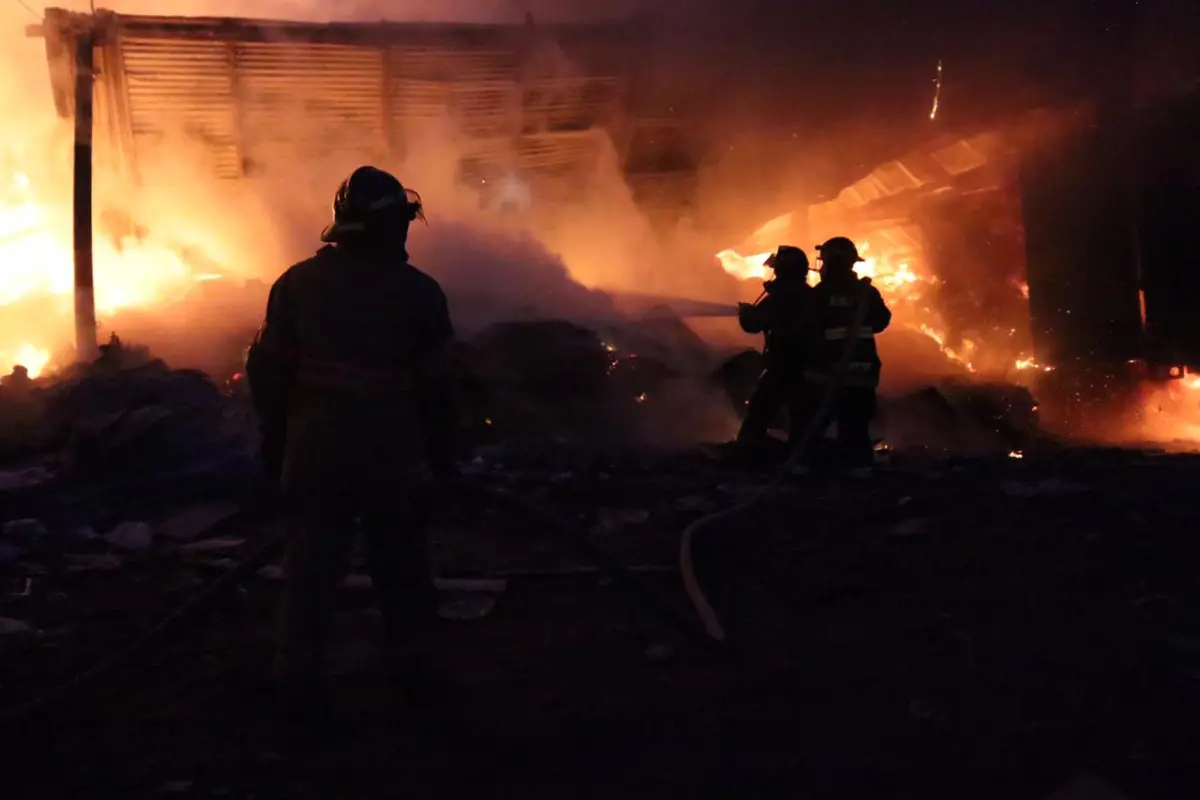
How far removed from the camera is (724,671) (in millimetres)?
2951

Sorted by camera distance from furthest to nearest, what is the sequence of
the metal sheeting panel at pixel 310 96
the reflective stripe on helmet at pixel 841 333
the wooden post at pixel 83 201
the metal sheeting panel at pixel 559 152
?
the metal sheeting panel at pixel 559 152, the metal sheeting panel at pixel 310 96, the wooden post at pixel 83 201, the reflective stripe on helmet at pixel 841 333

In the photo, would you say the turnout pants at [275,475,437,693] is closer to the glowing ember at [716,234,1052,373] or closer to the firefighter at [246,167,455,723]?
the firefighter at [246,167,455,723]

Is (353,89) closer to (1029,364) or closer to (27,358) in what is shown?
(27,358)

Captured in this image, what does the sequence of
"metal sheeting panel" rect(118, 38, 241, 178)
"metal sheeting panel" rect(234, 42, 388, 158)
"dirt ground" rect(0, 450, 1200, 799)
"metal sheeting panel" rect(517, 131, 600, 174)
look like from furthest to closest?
"metal sheeting panel" rect(517, 131, 600, 174), "metal sheeting panel" rect(234, 42, 388, 158), "metal sheeting panel" rect(118, 38, 241, 178), "dirt ground" rect(0, 450, 1200, 799)

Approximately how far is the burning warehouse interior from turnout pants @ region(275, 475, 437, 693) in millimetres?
41

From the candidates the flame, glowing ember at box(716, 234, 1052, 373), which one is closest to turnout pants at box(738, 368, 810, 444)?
glowing ember at box(716, 234, 1052, 373)

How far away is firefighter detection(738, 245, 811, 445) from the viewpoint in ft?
20.9

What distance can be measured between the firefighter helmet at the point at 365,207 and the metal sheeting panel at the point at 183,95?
7.82m

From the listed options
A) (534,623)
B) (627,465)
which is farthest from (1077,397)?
(534,623)

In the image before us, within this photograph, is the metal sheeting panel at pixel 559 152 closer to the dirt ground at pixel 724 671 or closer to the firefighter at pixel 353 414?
the dirt ground at pixel 724 671

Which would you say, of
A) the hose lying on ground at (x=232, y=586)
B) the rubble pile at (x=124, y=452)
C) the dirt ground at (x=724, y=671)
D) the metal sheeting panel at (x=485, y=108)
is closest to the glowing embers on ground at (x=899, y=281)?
the metal sheeting panel at (x=485, y=108)

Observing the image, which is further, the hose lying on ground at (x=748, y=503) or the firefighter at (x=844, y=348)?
the firefighter at (x=844, y=348)

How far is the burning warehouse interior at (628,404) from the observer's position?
2.57 m

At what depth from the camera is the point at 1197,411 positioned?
29.1 feet
